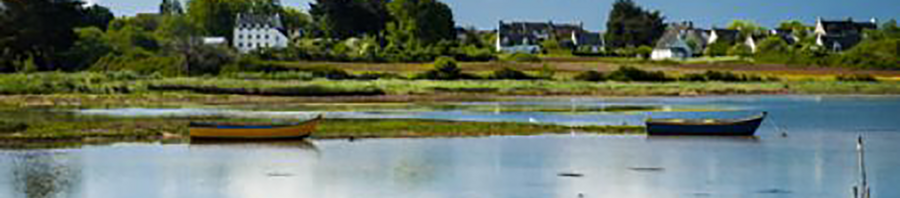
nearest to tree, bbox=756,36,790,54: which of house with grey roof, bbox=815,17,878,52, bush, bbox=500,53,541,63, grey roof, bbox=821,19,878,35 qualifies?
house with grey roof, bbox=815,17,878,52

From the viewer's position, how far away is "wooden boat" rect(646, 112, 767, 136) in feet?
161

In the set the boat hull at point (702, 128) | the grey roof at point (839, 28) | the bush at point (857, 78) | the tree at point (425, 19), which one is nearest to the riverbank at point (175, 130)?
the boat hull at point (702, 128)

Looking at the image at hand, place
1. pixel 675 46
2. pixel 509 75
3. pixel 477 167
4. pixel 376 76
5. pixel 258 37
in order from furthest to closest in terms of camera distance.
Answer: pixel 258 37, pixel 675 46, pixel 509 75, pixel 376 76, pixel 477 167

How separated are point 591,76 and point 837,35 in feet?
310

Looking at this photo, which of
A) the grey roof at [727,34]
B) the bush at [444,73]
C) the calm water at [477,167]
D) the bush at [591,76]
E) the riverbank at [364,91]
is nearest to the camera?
the calm water at [477,167]

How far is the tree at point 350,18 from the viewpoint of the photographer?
506 ft

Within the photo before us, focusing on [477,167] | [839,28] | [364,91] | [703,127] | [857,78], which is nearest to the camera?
[477,167]

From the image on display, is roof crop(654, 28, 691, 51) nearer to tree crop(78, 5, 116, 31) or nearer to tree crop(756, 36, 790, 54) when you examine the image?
tree crop(756, 36, 790, 54)

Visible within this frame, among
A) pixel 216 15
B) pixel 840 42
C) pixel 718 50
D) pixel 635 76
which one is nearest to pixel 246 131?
pixel 635 76

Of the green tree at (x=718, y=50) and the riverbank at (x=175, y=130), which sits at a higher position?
the green tree at (x=718, y=50)

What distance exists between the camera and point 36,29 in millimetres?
113000

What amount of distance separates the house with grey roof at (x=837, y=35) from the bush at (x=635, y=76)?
71.9 m

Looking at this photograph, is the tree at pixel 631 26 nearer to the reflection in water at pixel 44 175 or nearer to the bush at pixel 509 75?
the bush at pixel 509 75

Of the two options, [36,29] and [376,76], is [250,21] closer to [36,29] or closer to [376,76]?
[36,29]
